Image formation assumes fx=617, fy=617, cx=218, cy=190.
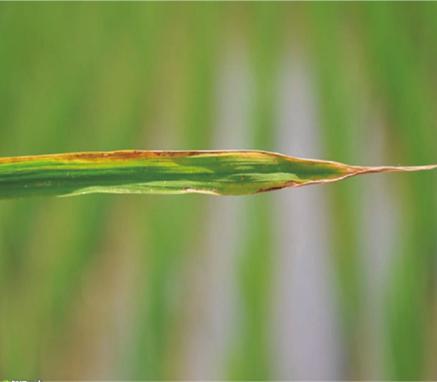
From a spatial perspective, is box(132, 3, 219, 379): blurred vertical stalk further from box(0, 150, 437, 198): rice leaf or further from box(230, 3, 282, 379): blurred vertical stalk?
box(0, 150, 437, 198): rice leaf

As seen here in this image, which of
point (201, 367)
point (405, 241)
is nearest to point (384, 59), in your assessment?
point (405, 241)

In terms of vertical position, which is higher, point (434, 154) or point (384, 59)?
point (384, 59)

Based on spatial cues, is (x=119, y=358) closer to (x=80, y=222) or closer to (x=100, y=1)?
(x=80, y=222)

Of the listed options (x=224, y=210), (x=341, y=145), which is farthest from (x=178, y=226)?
(x=341, y=145)

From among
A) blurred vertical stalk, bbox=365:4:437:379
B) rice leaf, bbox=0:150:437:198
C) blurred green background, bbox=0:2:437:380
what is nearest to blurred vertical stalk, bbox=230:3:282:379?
blurred green background, bbox=0:2:437:380

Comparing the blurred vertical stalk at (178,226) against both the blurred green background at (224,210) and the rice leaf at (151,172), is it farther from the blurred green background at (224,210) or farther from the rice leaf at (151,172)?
the rice leaf at (151,172)

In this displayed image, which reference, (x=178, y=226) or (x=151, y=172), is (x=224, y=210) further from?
(x=151, y=172)

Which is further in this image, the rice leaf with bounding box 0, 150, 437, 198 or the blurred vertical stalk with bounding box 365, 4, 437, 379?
the blurred vertical stalk with bounding box 365, 4, 437, 379
